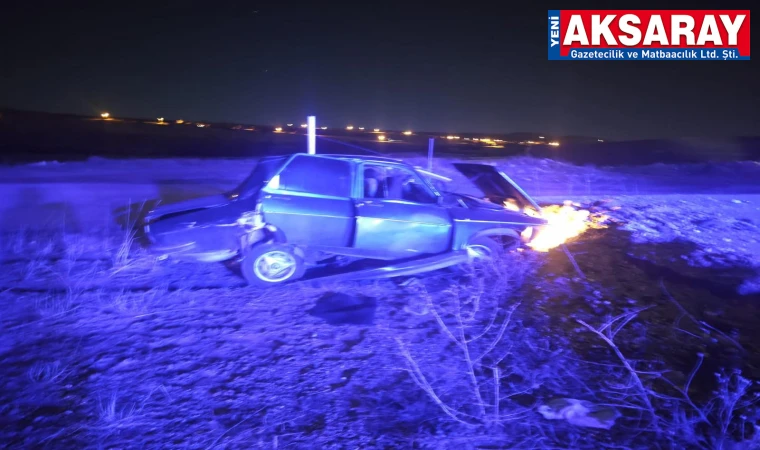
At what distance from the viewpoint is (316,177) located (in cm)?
696

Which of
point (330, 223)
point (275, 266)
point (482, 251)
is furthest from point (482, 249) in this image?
point (275, 266)

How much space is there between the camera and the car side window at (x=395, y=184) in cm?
718

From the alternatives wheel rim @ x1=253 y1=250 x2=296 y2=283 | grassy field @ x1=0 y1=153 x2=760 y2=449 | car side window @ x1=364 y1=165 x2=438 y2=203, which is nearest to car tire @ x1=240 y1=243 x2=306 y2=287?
wheel rim @ x1=253 y1=250 x2=296 y2=283

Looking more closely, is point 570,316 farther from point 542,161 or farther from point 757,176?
point 757,176

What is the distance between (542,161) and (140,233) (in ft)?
65.0

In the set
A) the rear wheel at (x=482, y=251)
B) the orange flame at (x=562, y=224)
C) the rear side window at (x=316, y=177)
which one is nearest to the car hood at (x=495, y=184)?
the orange flame at (x=562, y=224)

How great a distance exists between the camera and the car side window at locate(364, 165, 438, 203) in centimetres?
718

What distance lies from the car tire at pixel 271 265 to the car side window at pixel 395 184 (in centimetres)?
133

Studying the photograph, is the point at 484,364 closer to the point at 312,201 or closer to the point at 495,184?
the point at 312,201

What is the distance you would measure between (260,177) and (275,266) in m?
1.19

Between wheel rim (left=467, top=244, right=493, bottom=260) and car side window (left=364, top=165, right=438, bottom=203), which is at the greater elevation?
car side window (left=364, top=165, right=438, bottom=203)

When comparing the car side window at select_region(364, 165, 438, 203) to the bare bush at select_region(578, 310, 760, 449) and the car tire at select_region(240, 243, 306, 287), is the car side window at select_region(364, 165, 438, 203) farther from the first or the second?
the bare bush at select_region(578, 310, 760, 449)

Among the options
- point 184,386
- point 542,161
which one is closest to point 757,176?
point 542,161

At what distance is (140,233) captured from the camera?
29.0 ft
